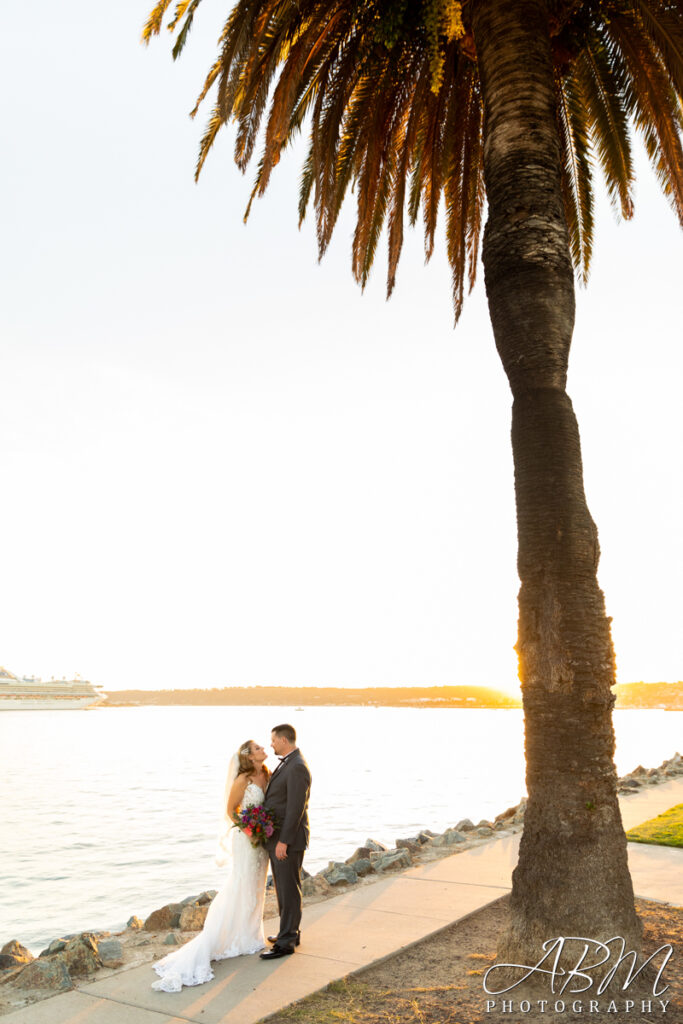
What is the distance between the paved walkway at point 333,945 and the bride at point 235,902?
106 mm

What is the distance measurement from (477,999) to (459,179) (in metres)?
8.96

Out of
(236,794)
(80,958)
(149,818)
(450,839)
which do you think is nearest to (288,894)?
(236,794)

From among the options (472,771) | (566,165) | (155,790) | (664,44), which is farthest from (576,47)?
(472,771)

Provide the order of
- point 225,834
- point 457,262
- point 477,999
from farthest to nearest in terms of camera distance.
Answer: point 457,262 < point 225,834 < point 477,999

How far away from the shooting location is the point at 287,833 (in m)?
6.22

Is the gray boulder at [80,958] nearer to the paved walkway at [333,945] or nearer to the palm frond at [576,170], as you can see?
the paved walkway at [333,945]

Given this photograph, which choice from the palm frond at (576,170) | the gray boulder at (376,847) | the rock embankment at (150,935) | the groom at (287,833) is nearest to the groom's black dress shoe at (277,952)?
the groom at (287,833)

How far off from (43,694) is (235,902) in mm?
147162

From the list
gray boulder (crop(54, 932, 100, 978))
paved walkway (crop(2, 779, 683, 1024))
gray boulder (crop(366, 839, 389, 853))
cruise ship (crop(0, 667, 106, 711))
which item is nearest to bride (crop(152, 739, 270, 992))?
paved walkway (crop(2, 779, 683, 1024))

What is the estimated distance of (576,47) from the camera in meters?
8.05

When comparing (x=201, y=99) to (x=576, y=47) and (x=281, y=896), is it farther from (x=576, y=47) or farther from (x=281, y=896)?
(x=281, y=896)

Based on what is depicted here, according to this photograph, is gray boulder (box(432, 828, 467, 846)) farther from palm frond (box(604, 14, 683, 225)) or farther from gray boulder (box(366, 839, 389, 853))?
palm frond (box(604, 14, 683, 225))

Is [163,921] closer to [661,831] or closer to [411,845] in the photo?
[411,845]

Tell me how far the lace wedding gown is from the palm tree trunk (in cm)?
209
